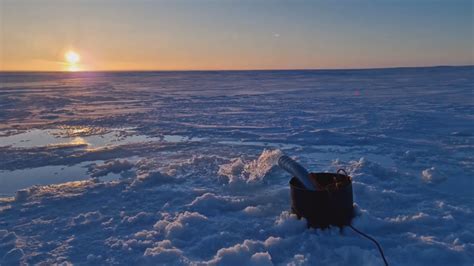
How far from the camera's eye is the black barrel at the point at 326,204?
11.5ft

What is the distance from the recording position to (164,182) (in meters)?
5.33

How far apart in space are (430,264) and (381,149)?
154 inches

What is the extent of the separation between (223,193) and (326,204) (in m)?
1.66

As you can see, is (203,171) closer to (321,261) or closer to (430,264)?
(321,261)

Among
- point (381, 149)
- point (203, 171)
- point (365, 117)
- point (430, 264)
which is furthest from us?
point (365, 117)

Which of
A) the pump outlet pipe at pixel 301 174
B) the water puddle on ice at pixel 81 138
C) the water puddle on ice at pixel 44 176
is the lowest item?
the water puddle on ice at pixel 44 176

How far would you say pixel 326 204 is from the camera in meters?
3.52

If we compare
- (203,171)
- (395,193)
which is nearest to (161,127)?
(203,171)

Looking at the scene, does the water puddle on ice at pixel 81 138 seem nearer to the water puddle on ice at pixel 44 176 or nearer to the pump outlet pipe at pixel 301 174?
the water puddle on ice at pixel 44 176

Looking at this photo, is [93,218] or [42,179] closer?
[93,218]

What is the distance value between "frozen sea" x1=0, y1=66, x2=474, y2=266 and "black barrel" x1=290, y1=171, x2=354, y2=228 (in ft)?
0.31

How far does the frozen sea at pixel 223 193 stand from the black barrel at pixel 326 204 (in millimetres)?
96

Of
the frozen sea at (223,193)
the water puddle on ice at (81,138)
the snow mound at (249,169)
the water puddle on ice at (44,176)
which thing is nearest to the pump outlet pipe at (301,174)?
the frozen sea at (223,193)

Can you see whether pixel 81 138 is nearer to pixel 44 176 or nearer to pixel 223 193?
pixel 44 176
